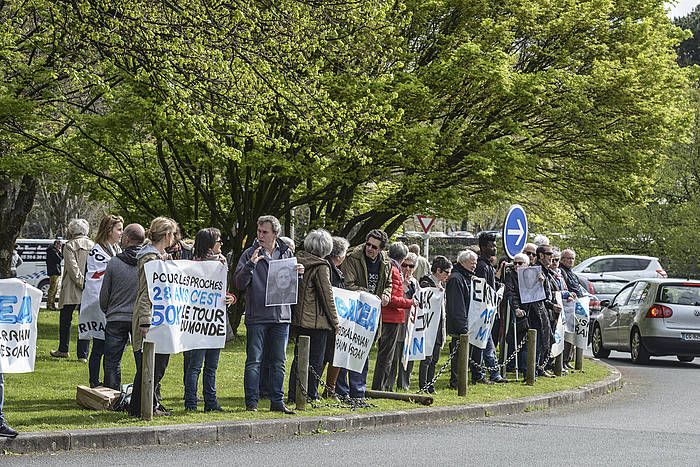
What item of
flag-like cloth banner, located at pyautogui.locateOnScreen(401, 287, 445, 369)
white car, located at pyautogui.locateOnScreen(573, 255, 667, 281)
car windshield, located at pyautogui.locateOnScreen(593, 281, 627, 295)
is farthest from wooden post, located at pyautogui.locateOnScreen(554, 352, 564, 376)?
white car, located at pyautogui.locateOnScreen(573, 255, 667, 281)

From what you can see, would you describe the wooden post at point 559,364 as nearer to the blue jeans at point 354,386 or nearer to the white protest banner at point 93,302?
the blue jeans at point 354,386

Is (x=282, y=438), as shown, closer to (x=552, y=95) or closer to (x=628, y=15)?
(x=552, y=95)

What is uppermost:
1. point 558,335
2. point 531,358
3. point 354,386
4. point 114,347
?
point 558,335

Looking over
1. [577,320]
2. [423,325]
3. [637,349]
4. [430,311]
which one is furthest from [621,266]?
[423,325]

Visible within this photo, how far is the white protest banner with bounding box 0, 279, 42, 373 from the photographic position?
9.81 meters

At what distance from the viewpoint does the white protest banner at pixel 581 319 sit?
1922 cm

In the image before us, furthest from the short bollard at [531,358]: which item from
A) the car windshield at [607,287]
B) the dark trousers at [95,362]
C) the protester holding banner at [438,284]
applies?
the car windshield at [607,287]

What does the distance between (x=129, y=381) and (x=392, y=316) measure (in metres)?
3.37

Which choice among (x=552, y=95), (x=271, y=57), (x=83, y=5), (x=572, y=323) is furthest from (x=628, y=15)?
(x=83, y=5)

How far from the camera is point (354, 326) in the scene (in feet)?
42.4

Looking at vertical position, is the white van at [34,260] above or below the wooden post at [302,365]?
above

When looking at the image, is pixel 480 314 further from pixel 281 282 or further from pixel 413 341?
pixel 281 282

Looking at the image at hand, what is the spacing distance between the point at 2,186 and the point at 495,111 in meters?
12.1

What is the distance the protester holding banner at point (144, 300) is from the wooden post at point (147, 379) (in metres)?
0.27
